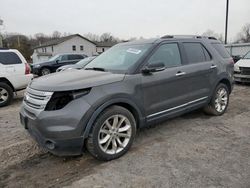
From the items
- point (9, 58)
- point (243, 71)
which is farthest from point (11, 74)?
point (243, 71)

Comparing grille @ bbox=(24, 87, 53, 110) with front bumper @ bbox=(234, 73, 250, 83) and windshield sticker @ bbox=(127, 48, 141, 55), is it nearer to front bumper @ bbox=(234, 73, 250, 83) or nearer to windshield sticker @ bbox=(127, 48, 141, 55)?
windshield sticker @ bbox=(127, 48, 141, 55)

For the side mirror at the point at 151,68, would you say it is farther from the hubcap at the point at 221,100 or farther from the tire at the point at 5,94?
the tire at the point at 5,94

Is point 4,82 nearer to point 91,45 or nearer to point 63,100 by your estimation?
point 63,100

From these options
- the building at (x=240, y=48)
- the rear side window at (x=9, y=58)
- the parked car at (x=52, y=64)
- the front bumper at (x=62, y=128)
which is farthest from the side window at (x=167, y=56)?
the building at (x=240, y=48)

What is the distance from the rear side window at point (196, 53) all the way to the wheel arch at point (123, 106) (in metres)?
1.67

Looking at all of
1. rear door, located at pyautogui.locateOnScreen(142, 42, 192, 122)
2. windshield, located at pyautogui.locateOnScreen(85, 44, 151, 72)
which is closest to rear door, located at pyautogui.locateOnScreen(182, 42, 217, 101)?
rear door, located at pyautogui.locateOnScreen(142, 42, 192, 122)

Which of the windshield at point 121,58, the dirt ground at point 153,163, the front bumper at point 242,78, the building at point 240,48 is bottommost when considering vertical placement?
the dirt ground at point 153,163

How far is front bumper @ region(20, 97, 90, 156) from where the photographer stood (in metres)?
3.09

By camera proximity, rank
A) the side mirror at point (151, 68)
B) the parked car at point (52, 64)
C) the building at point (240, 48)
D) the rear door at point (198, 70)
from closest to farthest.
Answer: the side mirror at point (151, 68) < the rear door at point (198, 70) < the parked car at point (52, 64) < the building at point (240, 48)

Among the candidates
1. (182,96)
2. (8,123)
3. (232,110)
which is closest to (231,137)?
(182,96)

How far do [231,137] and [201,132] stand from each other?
1.73 ft

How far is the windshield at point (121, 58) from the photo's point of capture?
3975 mm

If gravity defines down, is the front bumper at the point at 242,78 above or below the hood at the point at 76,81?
below

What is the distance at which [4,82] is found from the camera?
7.40 m
